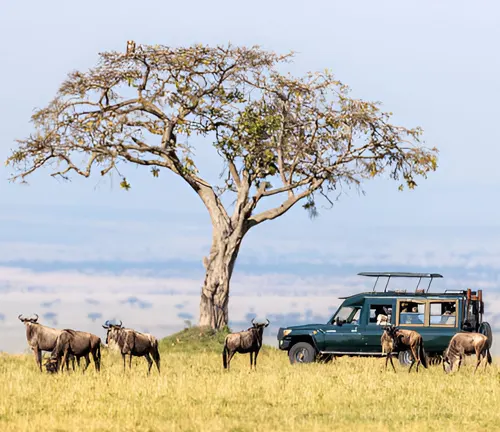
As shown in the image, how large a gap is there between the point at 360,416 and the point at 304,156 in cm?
2204

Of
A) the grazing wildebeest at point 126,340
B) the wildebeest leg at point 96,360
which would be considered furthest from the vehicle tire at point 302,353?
the wildebeest leg at point 96,360

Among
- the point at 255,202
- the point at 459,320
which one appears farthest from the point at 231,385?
the point at 255,202

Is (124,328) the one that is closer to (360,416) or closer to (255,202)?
(360,416)

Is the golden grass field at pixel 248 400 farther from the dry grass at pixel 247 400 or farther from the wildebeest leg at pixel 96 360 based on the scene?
the wildebeest leg at pixel 96 360

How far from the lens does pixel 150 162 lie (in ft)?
130

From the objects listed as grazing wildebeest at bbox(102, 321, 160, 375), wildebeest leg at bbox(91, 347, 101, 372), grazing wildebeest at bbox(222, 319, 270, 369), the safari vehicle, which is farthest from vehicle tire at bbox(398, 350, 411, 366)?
wildebeest leg at bbox(91, 347, 101, 372)

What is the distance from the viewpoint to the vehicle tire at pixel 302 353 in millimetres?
30031

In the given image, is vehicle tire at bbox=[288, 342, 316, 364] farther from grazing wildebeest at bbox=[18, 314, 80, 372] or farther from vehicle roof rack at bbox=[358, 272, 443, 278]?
grazing wildebeest at bbox=[18, 314, 80, 372]

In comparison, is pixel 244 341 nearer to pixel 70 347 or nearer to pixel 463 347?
pixel 70 347

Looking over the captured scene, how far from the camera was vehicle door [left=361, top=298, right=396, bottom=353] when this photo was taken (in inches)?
1155

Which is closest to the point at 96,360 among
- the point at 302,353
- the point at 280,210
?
the point at 302,353

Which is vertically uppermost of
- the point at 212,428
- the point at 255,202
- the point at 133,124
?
the point at 133,124

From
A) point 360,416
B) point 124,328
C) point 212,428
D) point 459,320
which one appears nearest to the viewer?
point 212,428

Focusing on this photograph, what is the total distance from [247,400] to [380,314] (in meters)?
10.8
